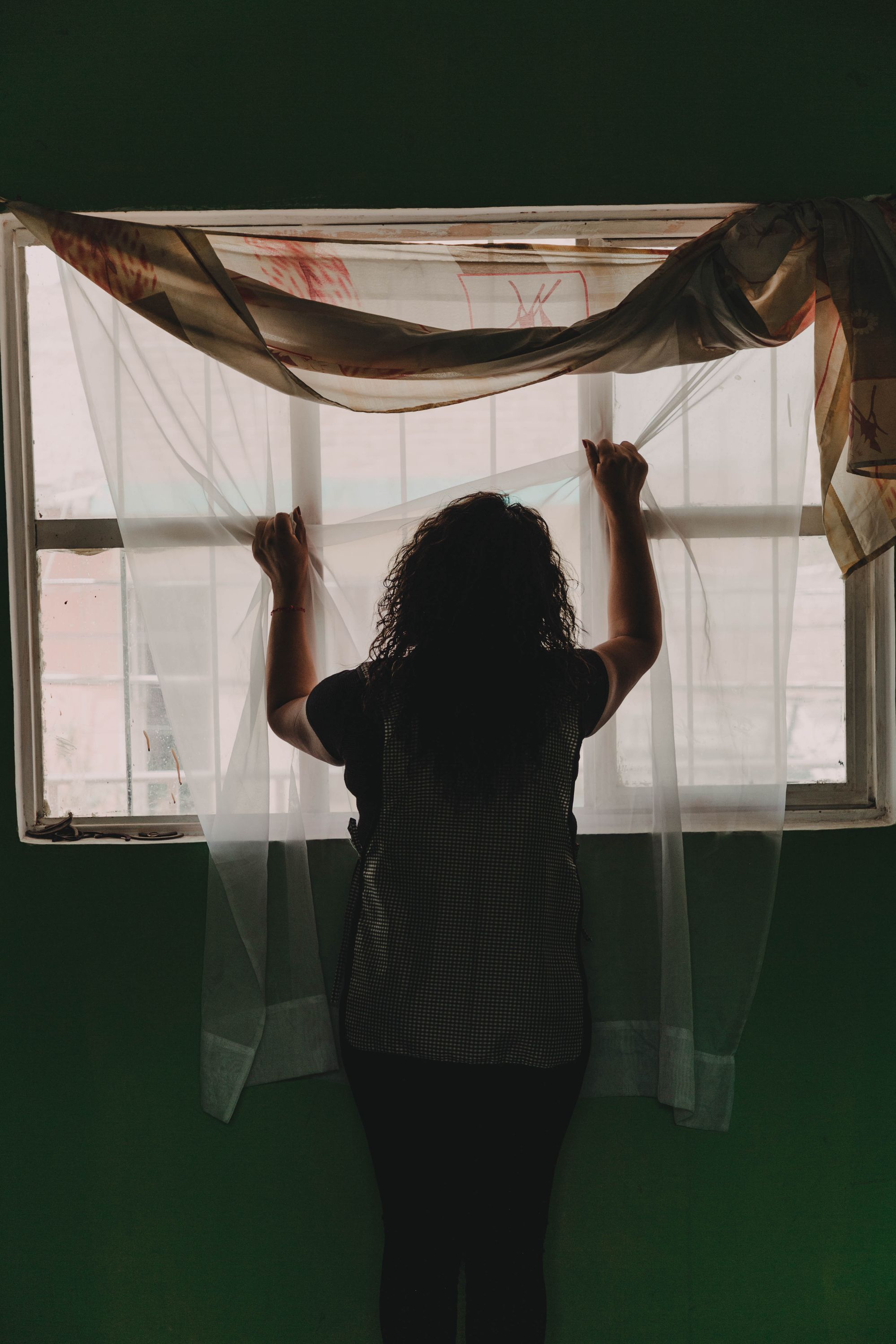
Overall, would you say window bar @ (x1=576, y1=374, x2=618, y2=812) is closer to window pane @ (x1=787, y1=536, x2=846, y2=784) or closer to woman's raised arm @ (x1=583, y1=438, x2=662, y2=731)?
woman's raised arm @ (x1=583, y1=438, x2=662, y2=731)

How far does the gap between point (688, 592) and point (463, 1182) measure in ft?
3.61

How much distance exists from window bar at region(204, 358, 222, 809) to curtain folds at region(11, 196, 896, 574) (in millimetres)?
137

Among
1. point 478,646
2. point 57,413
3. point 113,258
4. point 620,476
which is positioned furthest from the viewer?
point 57,413

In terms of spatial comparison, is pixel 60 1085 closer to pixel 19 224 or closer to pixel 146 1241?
pixel 146 1241

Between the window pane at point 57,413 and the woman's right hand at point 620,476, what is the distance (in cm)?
99

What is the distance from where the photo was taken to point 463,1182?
4.18 feet

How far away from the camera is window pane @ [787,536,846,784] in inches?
64.4

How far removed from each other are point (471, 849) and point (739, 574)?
766 mm

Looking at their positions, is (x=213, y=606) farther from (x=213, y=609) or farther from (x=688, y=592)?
(x=688, y=592)

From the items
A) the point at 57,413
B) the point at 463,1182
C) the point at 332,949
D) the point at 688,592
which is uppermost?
the point at 57,413

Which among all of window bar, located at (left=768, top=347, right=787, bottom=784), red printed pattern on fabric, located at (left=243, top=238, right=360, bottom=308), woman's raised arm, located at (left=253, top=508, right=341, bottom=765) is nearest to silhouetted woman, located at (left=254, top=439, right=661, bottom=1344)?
woman's raised arm, located at (left=253, top=508, right=341, bottom=765)

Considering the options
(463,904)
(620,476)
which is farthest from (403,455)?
(463,904)

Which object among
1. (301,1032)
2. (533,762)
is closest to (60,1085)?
(301,1032)

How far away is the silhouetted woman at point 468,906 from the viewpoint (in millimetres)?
1213
